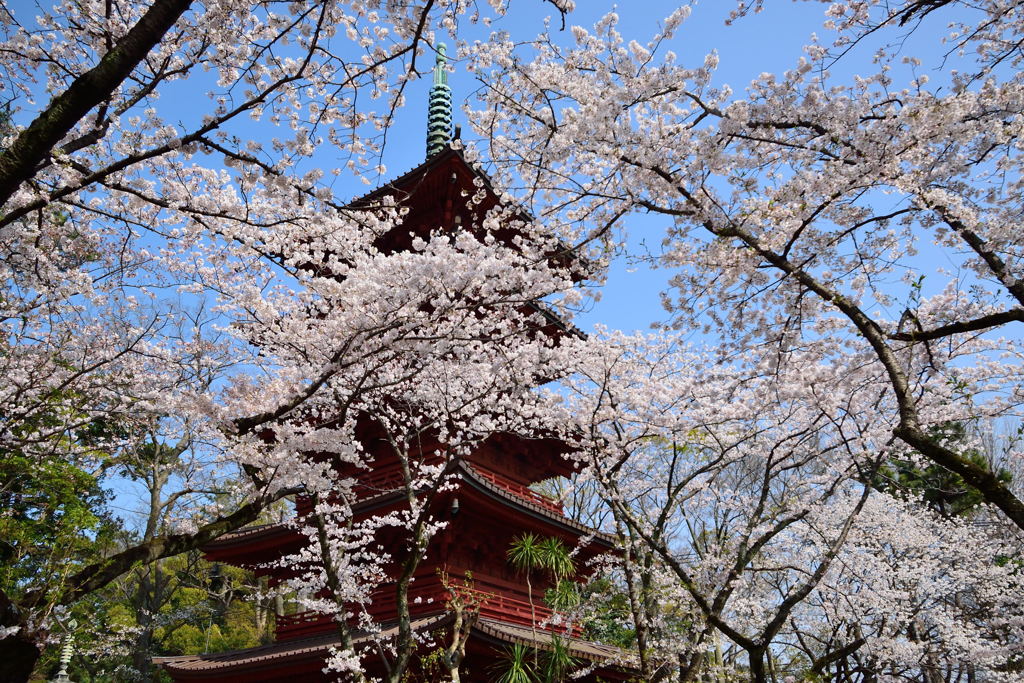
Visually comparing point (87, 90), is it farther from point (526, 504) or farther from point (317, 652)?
point (526, 504)

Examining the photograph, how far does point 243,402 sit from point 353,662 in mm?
4806

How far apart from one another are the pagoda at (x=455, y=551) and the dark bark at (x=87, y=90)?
18.0ft

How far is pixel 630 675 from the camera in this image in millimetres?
10414

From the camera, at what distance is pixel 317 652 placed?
30.1ft

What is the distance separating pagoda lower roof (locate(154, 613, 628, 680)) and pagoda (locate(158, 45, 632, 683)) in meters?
0.02

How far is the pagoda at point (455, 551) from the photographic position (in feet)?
30.8

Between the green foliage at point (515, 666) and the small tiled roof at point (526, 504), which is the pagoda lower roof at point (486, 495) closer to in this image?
the small tiled roof at point (526, 504)

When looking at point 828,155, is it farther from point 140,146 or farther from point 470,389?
point 470,389

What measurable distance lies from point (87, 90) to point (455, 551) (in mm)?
9015

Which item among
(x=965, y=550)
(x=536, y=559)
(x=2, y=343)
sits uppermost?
(x=2, y=343)

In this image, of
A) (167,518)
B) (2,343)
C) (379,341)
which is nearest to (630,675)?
(379,341)

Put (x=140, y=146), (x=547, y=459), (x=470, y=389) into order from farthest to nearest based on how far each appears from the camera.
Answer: (x=547, y=459), (x=470, y=389), (x=140, y=146)

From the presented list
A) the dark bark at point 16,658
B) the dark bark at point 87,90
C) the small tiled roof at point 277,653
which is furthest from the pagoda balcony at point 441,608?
the dark bark at point 87,90

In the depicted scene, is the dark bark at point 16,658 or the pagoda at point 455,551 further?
the pagoda at point 455,551
